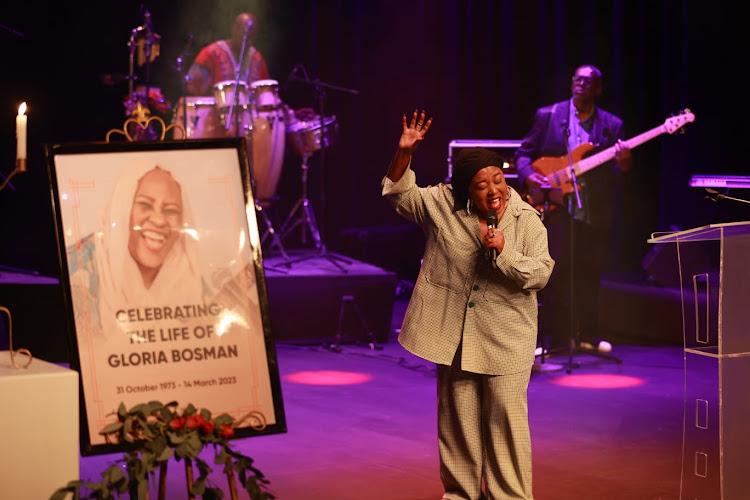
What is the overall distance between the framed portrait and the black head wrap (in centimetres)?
104

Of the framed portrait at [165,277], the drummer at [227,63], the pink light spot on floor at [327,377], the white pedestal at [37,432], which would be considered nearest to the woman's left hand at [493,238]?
the framed portrait at [165,277]

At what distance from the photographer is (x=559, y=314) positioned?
7.64 metres

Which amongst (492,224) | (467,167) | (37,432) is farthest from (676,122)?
(37,432)

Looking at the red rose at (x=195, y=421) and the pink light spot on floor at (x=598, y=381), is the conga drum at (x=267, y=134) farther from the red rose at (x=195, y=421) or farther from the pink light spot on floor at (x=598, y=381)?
the red rose at (x=195, y=421)

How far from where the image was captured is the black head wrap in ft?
12.3

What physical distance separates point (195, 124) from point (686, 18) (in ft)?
15.8

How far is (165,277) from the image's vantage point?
9.79ft

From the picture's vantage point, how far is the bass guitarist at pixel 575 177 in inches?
284

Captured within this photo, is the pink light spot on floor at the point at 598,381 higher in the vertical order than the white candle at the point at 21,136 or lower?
lower

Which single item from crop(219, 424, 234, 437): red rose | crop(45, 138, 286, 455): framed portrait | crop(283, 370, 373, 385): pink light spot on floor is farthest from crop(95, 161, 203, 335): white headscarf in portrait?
crop(283, 370, 373, 385): pink light spot on floor

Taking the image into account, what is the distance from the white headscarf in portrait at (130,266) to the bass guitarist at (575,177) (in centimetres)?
450

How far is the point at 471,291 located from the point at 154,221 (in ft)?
4.40

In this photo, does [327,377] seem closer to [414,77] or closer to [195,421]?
[195,421]

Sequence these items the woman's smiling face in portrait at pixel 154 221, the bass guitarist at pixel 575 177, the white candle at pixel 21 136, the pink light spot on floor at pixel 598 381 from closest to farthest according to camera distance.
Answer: the white candle at pixel 21 136
the woman's smiling face in portrait at pixel 154 221
the pink light spot on floor at pixel 598 381
the bass guitarist at pixel 575 177
